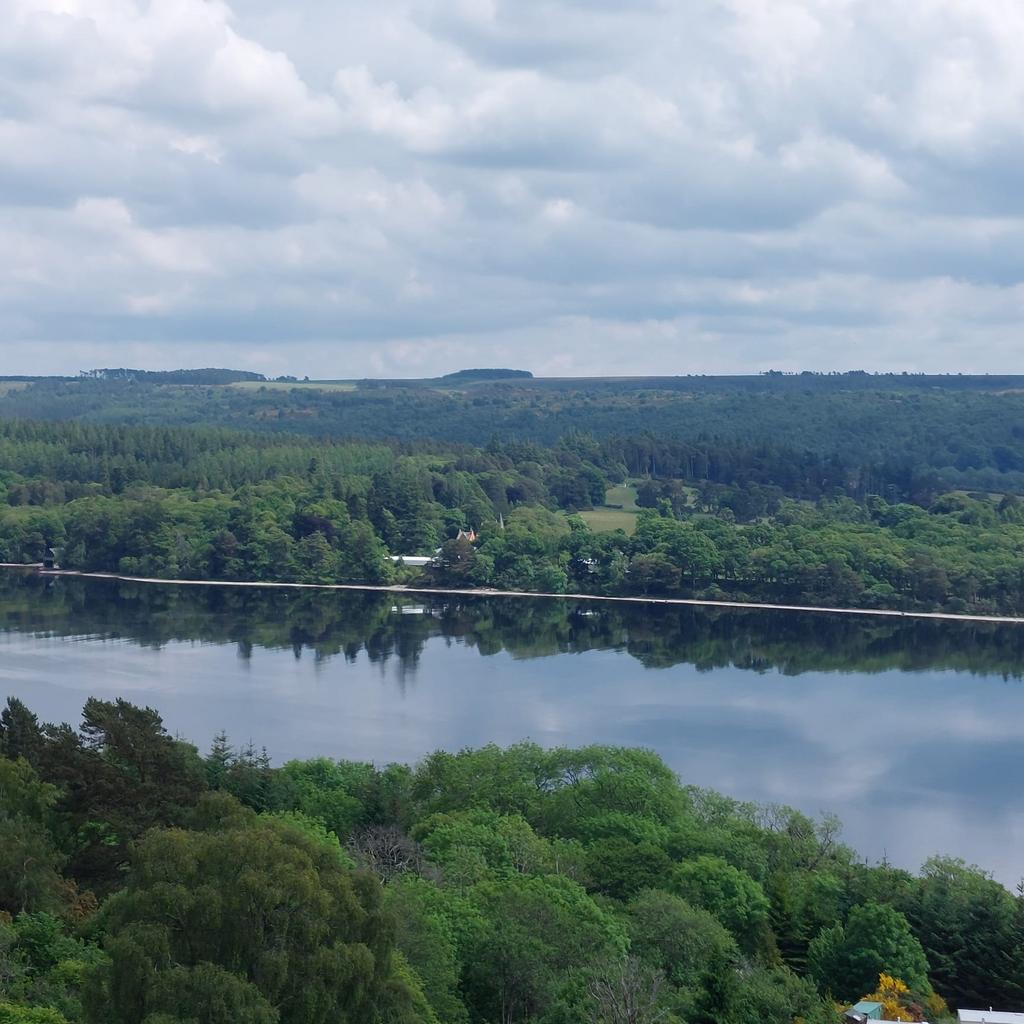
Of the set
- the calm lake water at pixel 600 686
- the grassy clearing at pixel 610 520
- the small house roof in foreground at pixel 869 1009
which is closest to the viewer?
the small house roof in foreground at pixel 869 1009

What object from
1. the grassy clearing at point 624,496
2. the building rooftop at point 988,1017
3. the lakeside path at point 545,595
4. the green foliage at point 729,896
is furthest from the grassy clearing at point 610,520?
the building rooftop at point 988,1017

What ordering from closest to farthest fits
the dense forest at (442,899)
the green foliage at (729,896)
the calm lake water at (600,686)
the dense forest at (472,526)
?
the dense forest at (442,899) → the green foliage at (729,896) → the calm lake water at (600,686) → the dense forest at (472,526)

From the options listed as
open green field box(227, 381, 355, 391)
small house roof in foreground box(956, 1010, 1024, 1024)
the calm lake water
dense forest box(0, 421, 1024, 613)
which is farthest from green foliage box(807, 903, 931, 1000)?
open green field box(227, 381, 355, 391)

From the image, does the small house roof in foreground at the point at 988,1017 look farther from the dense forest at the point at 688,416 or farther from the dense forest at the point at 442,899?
the dense forest at the point at 688,416

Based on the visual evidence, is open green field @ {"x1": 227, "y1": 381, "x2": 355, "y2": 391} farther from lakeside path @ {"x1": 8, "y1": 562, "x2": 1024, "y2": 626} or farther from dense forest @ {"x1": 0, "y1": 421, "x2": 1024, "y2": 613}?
lakeside path @ {"x1": 8, "y1": 562, "x2": 1024, "y2": 626}

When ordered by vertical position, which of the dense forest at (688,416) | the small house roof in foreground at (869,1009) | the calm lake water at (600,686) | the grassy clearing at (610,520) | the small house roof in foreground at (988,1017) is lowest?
the calm lake water at (600,686)

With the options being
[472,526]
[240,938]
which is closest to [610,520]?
[472,526]
